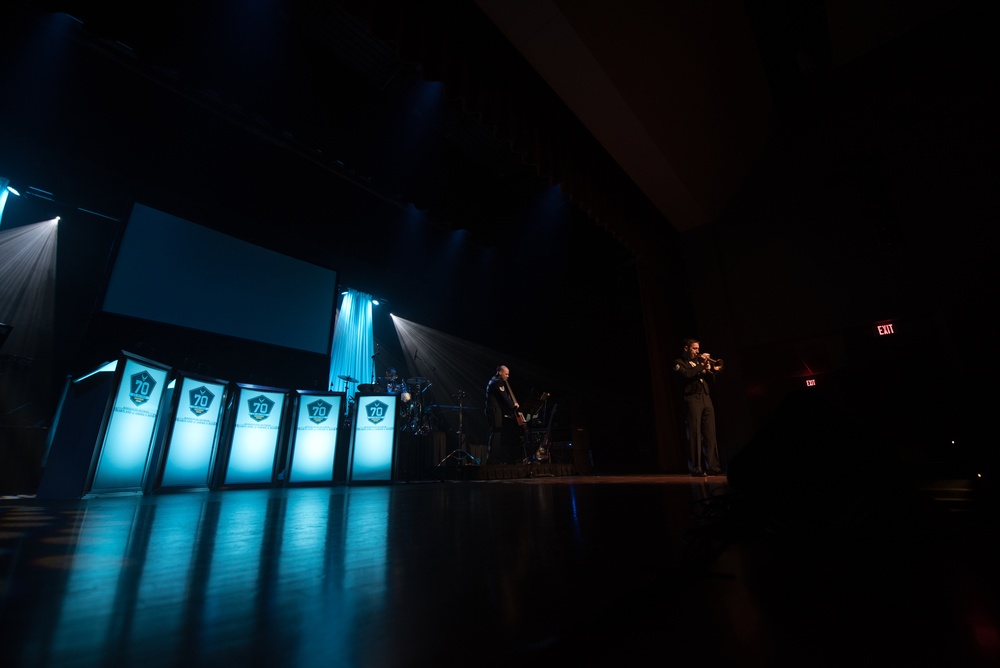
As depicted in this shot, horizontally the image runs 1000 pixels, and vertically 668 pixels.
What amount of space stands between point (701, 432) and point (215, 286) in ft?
18.6

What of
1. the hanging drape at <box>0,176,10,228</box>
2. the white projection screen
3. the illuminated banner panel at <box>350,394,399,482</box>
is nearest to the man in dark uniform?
the illuminated banner panel at <box>350,394,399,482</box>

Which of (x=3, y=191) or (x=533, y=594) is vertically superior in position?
(x=3, y=191)

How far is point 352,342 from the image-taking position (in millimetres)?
6777

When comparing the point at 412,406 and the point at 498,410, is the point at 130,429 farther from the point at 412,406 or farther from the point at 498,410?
the point at 498,410

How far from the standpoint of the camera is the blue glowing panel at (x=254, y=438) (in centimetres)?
354

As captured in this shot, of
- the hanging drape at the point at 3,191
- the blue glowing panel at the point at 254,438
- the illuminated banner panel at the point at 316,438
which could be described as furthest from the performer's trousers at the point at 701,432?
the hanging drape at the point at 3,191

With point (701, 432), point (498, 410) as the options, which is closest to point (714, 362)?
point (701, 432)

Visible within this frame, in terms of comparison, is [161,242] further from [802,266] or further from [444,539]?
[802,266]

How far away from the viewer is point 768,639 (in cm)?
28

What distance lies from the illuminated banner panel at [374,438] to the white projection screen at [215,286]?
1.70 meters

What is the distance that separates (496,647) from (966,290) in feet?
17.7

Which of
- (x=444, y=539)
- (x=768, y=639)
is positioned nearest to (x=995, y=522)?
(x=768, y=639)

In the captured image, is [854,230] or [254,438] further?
[854,230]

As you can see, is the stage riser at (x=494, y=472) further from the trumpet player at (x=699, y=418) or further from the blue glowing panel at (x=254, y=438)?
the blue glowing panel at (x=254, y=438)
